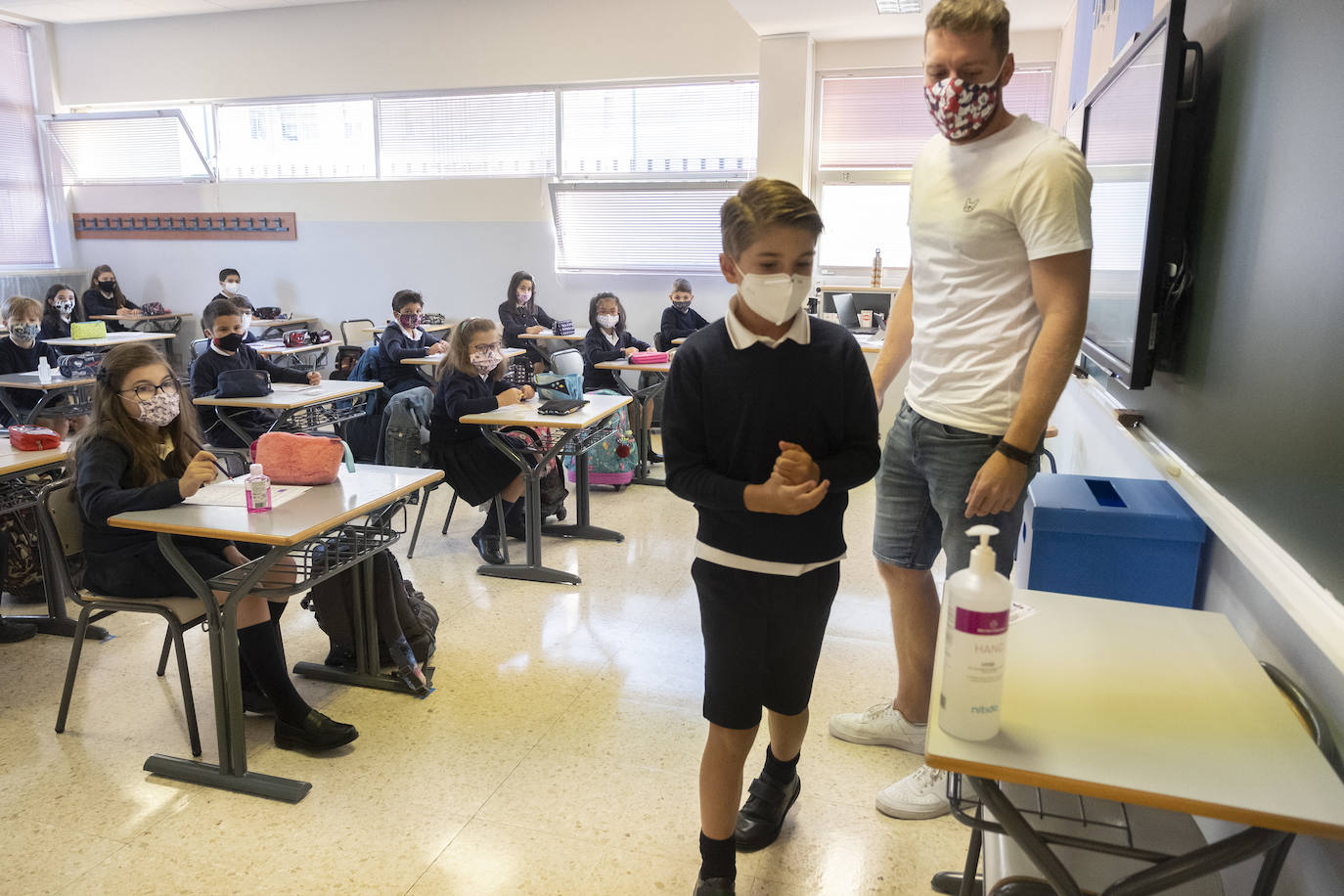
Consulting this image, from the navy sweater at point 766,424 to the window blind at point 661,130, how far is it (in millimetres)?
6562

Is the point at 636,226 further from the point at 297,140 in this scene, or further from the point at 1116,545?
the point at 1116,545

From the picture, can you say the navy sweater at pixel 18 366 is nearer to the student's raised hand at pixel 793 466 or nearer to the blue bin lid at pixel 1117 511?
the student's raised hand at pixel 793 466

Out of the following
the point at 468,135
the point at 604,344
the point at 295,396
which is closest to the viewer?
the point at 295,396

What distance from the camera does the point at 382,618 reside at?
9.25 feet

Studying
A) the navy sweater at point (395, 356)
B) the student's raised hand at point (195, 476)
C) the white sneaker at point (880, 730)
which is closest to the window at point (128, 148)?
the navy sweater at point (395, 356)

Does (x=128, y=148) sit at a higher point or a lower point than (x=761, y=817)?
higher

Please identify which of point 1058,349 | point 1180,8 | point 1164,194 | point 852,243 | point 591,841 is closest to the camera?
point 1058,349

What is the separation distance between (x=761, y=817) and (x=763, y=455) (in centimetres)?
95

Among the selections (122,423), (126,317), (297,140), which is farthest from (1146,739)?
(126,317)

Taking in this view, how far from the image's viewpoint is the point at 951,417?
1802 millimetres

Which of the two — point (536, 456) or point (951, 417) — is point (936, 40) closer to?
point (951, 417)

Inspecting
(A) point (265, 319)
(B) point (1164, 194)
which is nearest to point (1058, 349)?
(B) point (1164, 194)

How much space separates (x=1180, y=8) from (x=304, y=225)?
28.1 ft

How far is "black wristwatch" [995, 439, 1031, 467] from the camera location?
1.62 metres
